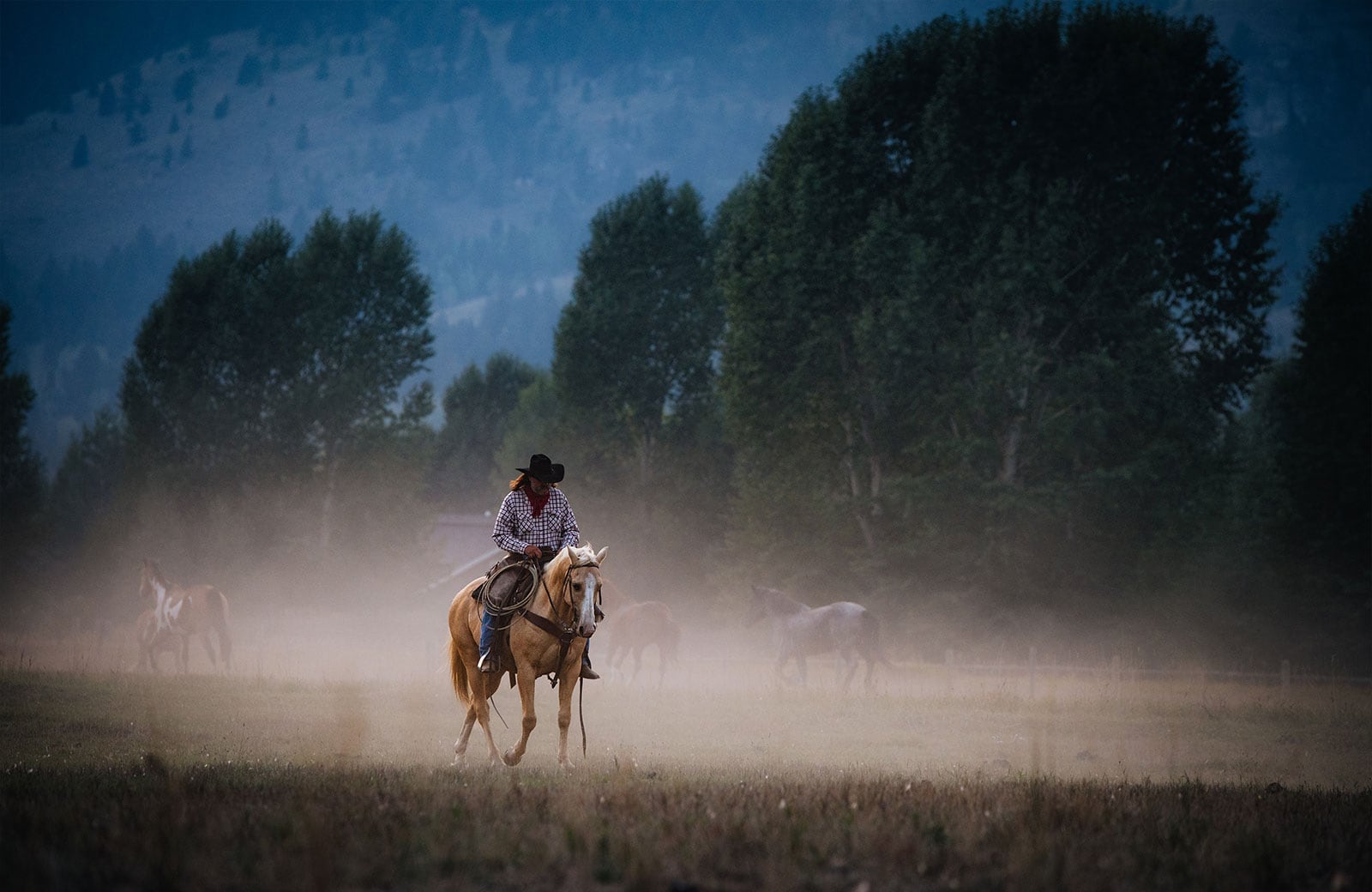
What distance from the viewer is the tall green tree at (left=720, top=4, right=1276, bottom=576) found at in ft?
116

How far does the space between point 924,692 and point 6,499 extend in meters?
45.6

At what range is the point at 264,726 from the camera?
62.3 ft

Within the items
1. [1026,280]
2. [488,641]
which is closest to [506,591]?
[488,641]

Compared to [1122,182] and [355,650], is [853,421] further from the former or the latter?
[355,650]

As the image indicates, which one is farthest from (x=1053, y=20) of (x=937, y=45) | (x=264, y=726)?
(x=264, y=726)

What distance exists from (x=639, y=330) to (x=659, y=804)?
50662mm

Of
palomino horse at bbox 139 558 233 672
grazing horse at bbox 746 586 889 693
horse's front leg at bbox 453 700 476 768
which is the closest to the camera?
horse's front leg at bbox 453 700 476 768

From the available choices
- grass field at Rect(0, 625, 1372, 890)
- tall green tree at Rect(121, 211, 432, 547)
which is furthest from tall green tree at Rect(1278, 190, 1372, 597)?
tall green tree at Rect(121, 211, 432, 547)

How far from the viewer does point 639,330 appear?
2311 inches

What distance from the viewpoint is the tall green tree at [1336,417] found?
34906 millimetres

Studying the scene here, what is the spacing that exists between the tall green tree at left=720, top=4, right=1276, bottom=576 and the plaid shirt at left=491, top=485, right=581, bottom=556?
938 inches

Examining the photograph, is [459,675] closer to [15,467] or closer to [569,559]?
[569,559]

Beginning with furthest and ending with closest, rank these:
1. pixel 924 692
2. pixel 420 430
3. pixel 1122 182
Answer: pixel 420 430
pixel 1122 182
pixel 924 692

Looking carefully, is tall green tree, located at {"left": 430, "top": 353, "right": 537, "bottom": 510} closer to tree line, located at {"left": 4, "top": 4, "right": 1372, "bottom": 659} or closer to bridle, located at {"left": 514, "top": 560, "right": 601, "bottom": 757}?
tree line, located at {"left": 4, "top": 4, "right": 1372, "bottom": 659}
